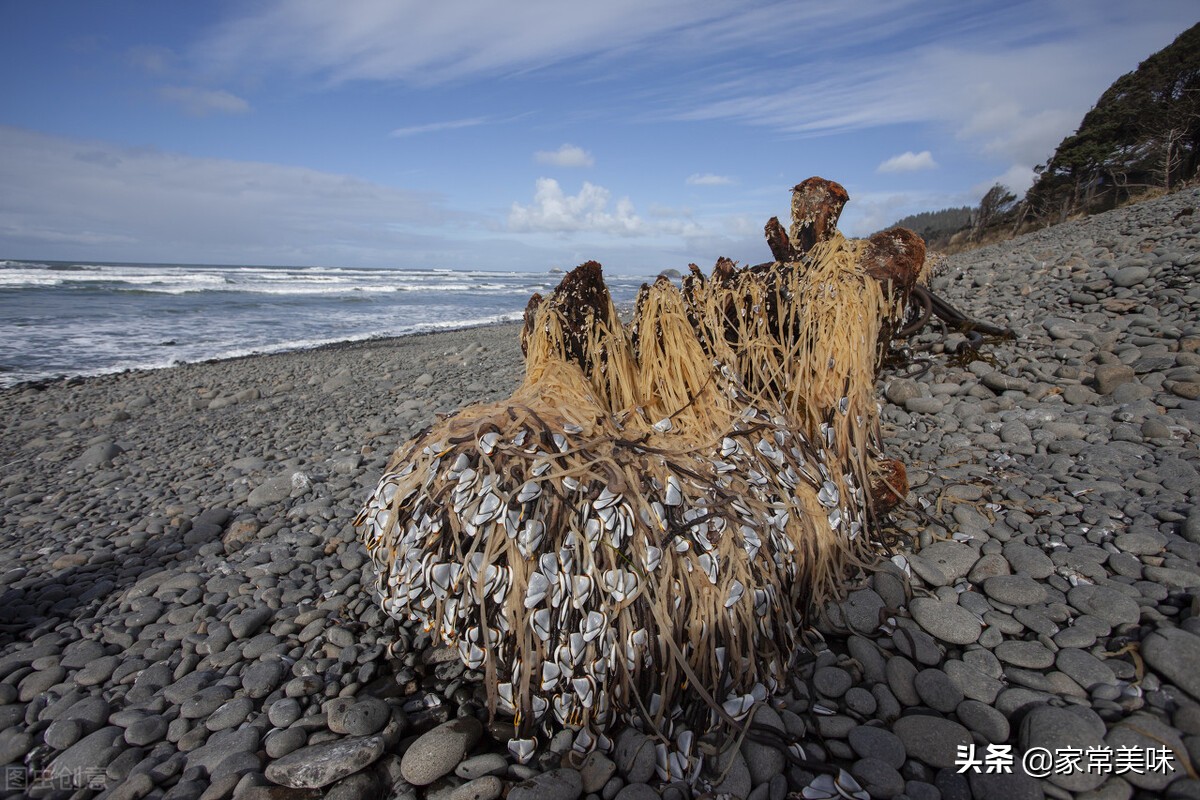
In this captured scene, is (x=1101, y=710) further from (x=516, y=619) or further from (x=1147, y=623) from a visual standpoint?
(x=516, y=619)

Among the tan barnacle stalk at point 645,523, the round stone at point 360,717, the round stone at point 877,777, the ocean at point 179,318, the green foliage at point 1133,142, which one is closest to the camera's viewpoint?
the round stone at point 877,777

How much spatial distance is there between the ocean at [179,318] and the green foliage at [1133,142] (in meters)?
22.3

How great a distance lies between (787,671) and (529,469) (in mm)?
1333

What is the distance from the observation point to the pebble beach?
1.91 m

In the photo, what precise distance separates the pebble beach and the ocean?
422 cm

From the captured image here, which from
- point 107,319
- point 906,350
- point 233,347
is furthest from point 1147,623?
point 107,319

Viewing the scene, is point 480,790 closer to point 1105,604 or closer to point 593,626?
point 593,626

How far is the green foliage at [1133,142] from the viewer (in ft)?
72.7

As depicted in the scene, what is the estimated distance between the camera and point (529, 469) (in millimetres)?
2176

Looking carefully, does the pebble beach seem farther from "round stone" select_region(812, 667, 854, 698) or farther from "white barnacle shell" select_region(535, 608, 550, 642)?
"white barnacle shell" select_region(535, 608, 550, 642)

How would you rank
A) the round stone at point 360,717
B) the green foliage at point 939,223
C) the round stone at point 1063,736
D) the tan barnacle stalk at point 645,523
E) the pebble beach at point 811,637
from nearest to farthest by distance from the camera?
the round stone at point 1063,736
the pebble beach at point 811,637
the tan barnacle stalk at point 645,523
the round stone at point 360,717
the green foliage at point 939,223

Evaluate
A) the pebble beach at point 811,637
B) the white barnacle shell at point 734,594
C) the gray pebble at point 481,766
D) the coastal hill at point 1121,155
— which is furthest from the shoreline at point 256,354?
the coastal hill at point 1121,155

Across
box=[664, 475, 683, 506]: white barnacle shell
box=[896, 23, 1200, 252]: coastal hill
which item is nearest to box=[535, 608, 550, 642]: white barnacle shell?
box=[664, 475, 683, 506]: white barnacle shell

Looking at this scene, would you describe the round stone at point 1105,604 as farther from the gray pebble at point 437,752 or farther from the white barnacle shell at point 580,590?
the gray pebble at point 437,752
